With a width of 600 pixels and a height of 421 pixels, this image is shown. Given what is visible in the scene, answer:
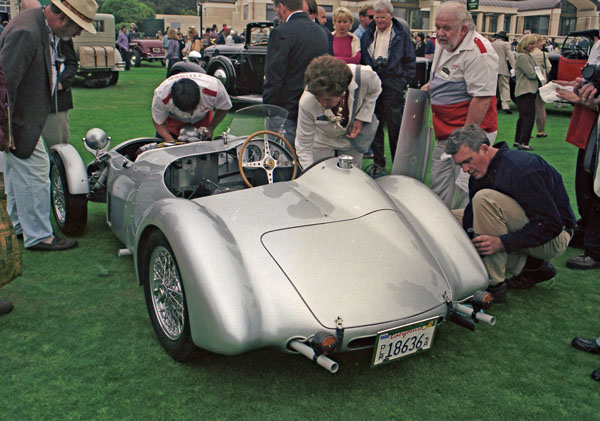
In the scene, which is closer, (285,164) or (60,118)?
(285,164)

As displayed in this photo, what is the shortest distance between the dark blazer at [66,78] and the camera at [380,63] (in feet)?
11.0

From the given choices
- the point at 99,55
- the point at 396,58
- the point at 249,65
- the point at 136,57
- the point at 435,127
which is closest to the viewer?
the point at 435,127

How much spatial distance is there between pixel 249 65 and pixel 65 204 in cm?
806

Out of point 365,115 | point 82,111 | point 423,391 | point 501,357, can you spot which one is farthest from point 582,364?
point 82,111

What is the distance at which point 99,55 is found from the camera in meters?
16.2

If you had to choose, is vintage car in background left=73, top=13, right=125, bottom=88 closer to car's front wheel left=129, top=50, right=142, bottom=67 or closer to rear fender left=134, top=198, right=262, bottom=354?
car's front wheel left=129, top=50, right=142, bottom=67

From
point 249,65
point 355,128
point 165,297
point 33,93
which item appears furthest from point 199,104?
point 249,65

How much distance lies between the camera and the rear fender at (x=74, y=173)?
Result: 483 cm

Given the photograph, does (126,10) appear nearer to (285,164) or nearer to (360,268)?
(285,164)

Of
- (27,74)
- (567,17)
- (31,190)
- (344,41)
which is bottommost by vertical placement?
(31,190)

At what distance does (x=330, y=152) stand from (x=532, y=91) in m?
5.94

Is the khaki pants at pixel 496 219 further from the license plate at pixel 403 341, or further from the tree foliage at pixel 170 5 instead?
the tree foliage at pixel 170 5

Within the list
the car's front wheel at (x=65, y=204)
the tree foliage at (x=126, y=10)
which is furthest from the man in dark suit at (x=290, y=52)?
the tree foliage at (x=126, y=10)

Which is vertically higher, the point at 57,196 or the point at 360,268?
the point at 360,268
